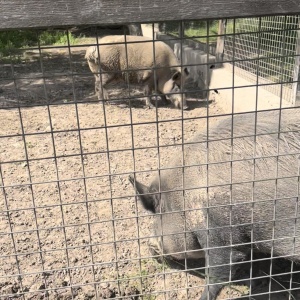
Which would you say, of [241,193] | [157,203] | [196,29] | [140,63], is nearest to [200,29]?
[196,29]

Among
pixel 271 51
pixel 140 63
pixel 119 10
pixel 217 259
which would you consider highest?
pixel 119 10

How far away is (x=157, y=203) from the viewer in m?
3.42

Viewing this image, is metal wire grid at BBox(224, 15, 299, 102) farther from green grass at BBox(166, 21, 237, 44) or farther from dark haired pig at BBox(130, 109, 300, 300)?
dark haired pig at BBox(130, 109, 300, 300)

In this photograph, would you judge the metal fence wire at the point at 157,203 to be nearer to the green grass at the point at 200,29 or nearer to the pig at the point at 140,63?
the pig at the point at 140,63

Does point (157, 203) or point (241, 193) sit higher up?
point (241, 193)

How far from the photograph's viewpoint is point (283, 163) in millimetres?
2861

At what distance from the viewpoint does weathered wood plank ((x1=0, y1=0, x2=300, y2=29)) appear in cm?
169

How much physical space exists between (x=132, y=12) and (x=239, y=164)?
147cm

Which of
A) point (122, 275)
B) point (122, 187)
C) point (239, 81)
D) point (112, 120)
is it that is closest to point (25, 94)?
point (112, 120)

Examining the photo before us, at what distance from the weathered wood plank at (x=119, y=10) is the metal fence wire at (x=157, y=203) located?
0.32 ft

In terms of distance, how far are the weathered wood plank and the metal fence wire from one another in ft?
0.32

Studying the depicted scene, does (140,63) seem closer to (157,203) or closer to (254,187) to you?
(157,203)

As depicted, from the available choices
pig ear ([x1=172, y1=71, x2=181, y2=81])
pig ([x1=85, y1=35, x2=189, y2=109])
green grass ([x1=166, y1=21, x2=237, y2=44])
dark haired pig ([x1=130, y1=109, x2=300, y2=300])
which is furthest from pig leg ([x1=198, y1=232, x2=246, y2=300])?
green grass ([x1=166, y1=21, x2=237, y2=44])

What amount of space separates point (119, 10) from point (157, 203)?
6.33ft
